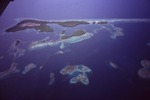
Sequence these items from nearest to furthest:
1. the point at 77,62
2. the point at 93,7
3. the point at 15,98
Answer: the point at 15,98
the point at 77,62
the point at 93,7

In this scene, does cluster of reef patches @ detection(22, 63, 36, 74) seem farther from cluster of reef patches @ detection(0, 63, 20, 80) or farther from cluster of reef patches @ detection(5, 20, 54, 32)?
cluster of reef patches @ detection(5, 20, 54, 32)

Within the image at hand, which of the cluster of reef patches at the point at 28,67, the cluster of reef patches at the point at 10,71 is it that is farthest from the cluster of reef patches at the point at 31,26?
the cluster of reef patches at the point at 10,71

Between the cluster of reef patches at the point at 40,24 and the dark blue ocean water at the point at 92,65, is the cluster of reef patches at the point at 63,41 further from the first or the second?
the cluster of reef patches at the point at 40,24

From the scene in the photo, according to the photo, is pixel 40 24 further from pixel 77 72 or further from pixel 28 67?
pixel 77 72

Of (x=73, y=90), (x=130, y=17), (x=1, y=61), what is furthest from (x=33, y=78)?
(x=130, y=17)

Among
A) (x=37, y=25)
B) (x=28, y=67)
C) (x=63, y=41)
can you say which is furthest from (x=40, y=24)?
(x=28, y=67)

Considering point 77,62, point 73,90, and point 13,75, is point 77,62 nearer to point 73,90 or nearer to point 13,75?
point 73,90
